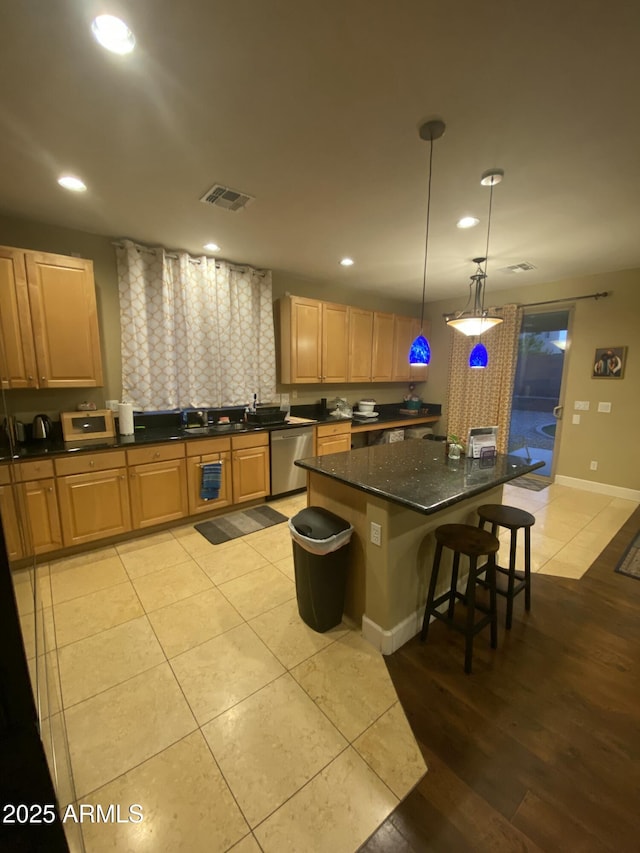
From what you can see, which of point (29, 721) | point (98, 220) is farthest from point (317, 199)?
point (29, 721)

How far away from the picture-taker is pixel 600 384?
14.0ft

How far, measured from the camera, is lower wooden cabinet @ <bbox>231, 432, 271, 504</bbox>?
363 cm

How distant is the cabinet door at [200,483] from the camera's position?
11.0 feet

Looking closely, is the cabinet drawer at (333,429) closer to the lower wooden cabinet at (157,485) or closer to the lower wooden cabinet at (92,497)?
the lower wooden cabinet at (157,485)

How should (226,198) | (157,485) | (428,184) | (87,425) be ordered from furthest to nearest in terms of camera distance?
(157,485), (87,425), (226,198), (428,184)

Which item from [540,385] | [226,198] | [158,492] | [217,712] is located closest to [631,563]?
[540,385]

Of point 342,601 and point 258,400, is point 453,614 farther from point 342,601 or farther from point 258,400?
point 258,400

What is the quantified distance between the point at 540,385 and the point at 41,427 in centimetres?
572

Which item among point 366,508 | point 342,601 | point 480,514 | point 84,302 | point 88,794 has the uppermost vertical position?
point 84,302

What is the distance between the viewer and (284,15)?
3.92ft

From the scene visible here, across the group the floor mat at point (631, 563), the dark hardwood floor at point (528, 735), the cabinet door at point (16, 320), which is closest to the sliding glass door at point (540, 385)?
the floor mat at point (631, 563)

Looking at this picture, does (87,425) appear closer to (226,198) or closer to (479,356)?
(226,198)

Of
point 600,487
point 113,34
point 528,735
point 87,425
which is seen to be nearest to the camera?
point 113,34

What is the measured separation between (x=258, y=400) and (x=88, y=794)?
3418 millimetres
